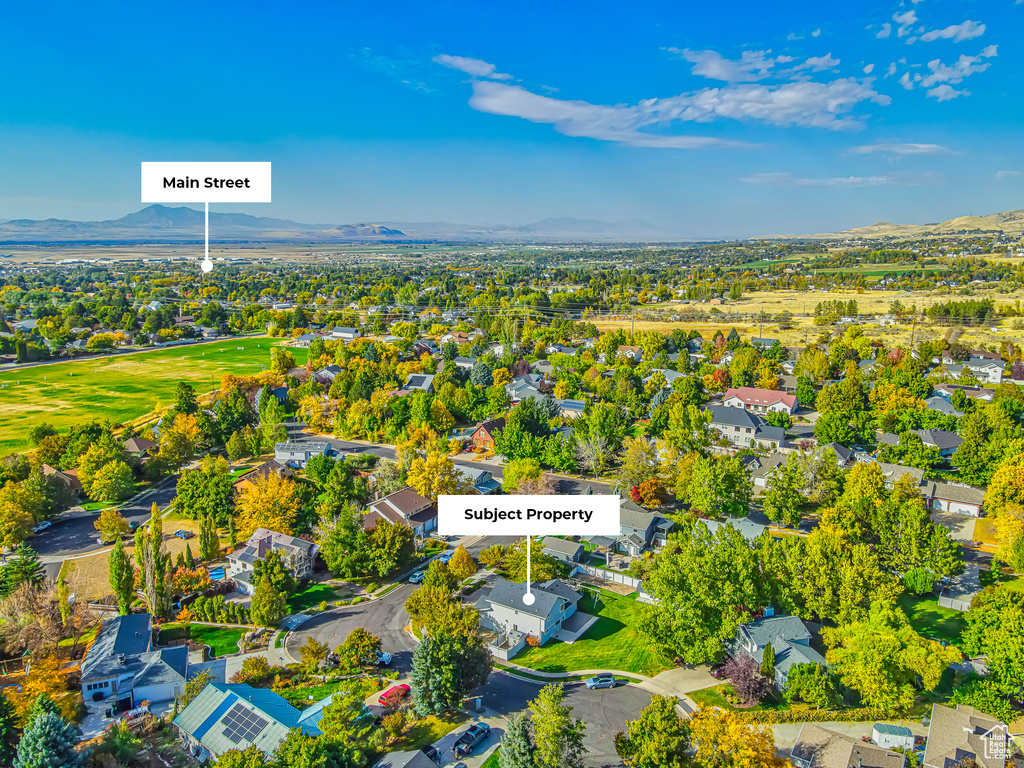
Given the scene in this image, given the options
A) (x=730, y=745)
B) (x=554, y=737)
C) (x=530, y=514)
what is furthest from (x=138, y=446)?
(x=730, y=745)

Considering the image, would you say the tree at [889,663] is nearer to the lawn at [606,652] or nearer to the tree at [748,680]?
the tree at [748,680]

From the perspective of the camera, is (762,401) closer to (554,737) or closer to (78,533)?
(554,737)

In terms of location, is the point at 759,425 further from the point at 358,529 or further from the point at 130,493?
the point at 130,493

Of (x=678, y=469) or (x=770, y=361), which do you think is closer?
(x=678, y=469)

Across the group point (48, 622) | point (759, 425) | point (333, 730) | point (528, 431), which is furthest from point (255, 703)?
point (759, 425)

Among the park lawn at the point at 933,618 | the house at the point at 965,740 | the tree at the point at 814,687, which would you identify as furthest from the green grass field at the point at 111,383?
the park lawn at the point at 933,618

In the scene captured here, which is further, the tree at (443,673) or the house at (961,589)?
the house at (961,589)
